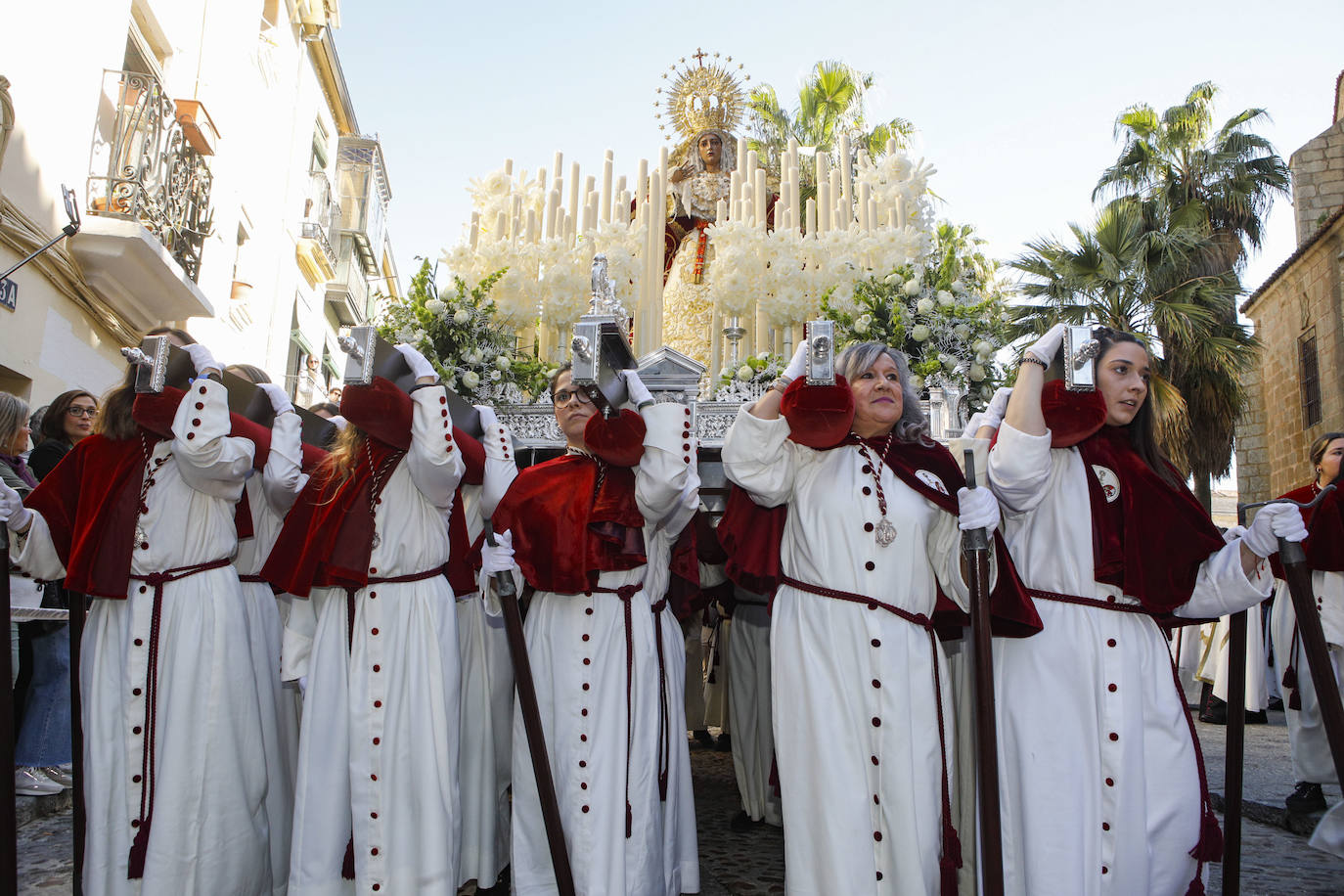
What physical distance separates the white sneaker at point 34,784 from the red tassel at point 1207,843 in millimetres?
4917

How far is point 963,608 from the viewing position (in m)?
3.30

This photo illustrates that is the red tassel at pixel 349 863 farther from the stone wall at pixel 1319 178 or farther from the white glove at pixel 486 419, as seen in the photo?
the stone wall at pixel 1319 178

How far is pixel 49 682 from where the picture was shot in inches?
191

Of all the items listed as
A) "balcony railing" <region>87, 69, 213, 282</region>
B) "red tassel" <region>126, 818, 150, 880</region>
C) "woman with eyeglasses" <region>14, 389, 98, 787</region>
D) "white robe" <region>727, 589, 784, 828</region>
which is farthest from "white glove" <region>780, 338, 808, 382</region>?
"balcony railing" <region>87, 69, 213, 282</region>

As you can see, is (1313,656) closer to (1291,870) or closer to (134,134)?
(1291,870)

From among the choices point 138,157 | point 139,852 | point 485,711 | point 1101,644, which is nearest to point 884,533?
point 1101,644

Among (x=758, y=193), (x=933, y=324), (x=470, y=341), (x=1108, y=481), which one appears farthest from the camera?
(x=758, y=193)

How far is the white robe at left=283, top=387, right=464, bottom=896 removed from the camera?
3.31 meters

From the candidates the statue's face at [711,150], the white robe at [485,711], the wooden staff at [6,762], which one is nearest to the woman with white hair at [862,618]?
the white robe at [485,711]

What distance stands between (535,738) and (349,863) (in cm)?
76

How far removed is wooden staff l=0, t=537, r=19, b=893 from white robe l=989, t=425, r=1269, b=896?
296 centimetres

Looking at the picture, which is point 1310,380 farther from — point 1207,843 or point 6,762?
point 6,762

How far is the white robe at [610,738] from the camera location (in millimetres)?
3359

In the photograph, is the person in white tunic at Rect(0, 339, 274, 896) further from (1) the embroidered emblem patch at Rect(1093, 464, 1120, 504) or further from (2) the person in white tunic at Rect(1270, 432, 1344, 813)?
(2) the person in white tunic at Rect(1270, 432, 1344, 813)
